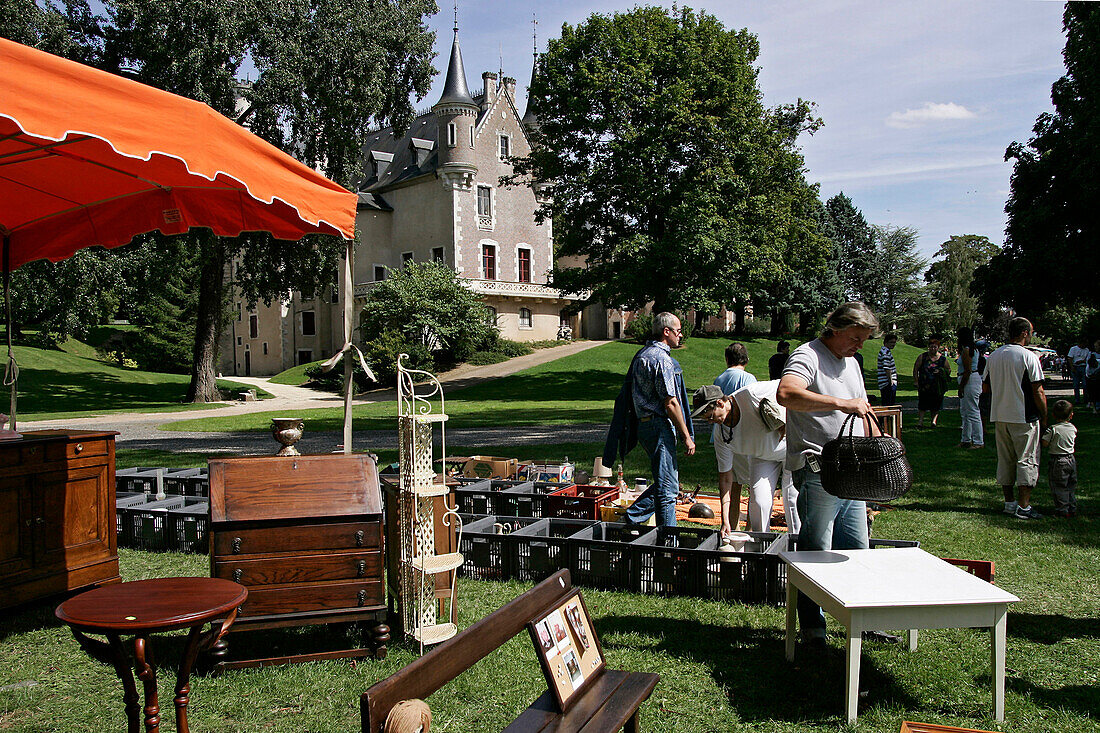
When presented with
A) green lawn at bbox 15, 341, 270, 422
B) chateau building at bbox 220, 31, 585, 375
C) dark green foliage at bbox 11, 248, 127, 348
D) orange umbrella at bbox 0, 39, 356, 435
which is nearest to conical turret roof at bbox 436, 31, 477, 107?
chateau building at bbox 220, 31, 585, 375

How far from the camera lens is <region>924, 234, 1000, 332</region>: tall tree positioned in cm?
6062

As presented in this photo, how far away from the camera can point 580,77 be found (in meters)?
30.5

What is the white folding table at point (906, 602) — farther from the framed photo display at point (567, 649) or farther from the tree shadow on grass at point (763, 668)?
the framed photo display at point (567, 649)

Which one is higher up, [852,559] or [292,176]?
[292,176]

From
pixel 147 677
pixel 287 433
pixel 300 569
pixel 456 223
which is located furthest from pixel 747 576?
pixel 456 223

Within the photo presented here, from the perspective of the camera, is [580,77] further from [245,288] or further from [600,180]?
[245,288]

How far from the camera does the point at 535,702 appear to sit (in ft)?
10.00

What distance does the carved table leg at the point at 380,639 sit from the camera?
4.60 meters

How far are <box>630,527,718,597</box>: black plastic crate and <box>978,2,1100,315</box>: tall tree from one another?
23.5 metres

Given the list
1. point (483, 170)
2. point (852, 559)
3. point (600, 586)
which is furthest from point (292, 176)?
point (483, 170)

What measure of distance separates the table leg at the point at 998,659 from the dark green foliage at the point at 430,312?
3579cm

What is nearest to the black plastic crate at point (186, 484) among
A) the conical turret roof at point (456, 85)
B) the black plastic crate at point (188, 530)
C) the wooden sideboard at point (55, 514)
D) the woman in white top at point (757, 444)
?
the black plastic crate at point (188, 530)

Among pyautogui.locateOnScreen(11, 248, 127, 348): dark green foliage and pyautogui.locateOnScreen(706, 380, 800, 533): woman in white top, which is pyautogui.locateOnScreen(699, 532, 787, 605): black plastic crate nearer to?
pyautogui.locateOnScreen(706, 380, 800, 533): woman in white top

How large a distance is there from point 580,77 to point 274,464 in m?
28.4
